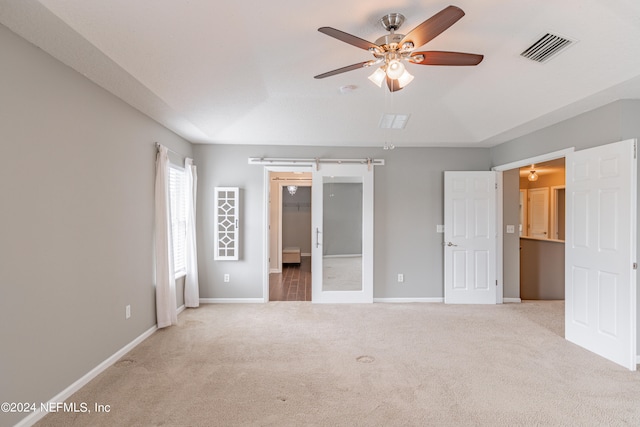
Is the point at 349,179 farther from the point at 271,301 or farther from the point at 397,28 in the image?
the point at 397,28

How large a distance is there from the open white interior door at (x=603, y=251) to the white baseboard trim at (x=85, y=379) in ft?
15.4

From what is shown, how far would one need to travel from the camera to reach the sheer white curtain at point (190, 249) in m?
4.45

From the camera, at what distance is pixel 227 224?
4820mm

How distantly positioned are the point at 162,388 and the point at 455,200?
4.43 metres

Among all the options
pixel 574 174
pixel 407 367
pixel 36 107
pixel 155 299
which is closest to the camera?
pixel 36 107

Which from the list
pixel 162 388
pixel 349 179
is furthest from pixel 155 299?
pixel 349 179

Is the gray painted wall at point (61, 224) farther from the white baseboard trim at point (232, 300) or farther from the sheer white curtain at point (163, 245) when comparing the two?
the white baseboard trim at point (232, 300)

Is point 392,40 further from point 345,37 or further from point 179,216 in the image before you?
point 179,216

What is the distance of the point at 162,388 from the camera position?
245cm

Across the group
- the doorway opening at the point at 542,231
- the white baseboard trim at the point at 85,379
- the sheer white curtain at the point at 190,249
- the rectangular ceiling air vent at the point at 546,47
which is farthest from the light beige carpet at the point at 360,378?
the rectangular ceiling air vent at the point at 546,47

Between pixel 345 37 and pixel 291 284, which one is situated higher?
Result: pixel 345 37

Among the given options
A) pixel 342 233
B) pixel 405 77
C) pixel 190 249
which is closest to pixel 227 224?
pixel 190 249

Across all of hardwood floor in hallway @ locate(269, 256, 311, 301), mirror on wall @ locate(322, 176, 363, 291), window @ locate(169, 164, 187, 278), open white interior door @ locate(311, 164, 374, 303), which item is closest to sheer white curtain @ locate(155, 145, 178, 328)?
window @ locate(169, 164, 187, 278)

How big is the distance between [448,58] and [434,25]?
388 millimetres
